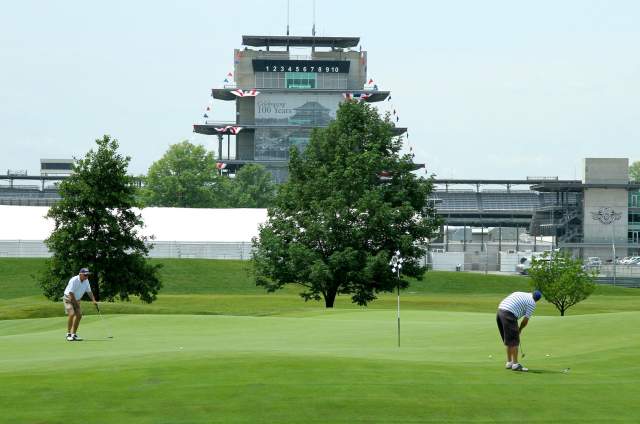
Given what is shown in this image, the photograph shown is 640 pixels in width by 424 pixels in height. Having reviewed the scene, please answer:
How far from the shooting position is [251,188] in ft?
590

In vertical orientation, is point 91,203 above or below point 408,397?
above

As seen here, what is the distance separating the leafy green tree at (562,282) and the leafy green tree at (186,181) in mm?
98581

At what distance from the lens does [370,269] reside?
207 feet

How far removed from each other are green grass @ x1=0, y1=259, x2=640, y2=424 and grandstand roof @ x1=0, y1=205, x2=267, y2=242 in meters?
79.1

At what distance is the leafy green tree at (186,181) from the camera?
16662 cm

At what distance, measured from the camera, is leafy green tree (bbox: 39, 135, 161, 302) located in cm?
6094

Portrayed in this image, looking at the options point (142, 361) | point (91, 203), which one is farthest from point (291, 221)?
point (142, 361)

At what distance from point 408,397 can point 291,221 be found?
1912 inches

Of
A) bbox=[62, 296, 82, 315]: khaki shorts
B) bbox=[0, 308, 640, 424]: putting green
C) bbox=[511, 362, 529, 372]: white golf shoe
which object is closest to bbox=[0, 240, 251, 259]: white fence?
bbox=[62, 296, 82, 315]: khaki shorts

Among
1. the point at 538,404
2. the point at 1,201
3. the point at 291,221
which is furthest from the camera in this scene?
the point at 1,201

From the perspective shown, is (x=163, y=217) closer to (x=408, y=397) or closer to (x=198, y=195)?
(x=198, y=195)

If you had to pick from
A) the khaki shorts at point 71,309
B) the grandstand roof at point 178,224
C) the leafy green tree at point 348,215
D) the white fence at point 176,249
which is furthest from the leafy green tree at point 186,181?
the khaki shorts at point 71,309

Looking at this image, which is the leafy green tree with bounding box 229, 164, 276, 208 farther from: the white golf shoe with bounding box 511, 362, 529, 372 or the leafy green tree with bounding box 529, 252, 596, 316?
the white golf shoe with bounding box 511, 362, 529, 372

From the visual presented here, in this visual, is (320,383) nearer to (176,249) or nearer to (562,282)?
(562,282)
